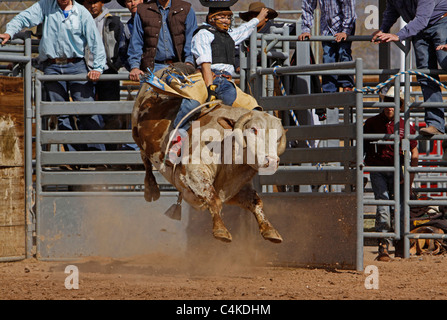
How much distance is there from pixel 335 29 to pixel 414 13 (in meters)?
1.06

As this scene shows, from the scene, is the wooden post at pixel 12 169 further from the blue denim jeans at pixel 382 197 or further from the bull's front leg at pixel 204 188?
the blue denim jeans at pixel 382 197

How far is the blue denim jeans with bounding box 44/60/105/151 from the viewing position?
32.3 feet

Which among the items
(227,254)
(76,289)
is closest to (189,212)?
Result: (227,254)

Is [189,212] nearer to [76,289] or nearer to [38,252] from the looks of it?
[38,252]

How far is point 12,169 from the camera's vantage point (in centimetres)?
956

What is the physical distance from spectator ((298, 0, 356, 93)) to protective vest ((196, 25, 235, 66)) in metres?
1.16

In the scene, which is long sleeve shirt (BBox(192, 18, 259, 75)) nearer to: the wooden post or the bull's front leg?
the bull's front leg

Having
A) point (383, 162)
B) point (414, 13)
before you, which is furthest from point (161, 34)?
point (383, 162)

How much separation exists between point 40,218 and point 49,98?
1.56 meters

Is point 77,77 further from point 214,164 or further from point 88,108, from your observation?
point 214,164

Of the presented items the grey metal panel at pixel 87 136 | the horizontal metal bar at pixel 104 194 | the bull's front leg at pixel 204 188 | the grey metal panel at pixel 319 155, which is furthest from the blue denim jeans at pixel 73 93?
the bull's front leg at pixel 204 188

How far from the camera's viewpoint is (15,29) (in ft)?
31.4

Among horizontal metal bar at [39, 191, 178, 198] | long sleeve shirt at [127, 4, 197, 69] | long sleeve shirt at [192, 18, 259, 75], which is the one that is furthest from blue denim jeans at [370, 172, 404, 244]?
long sleeve shirt at [127, 4, 197, 69]

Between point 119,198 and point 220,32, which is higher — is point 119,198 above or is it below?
below
